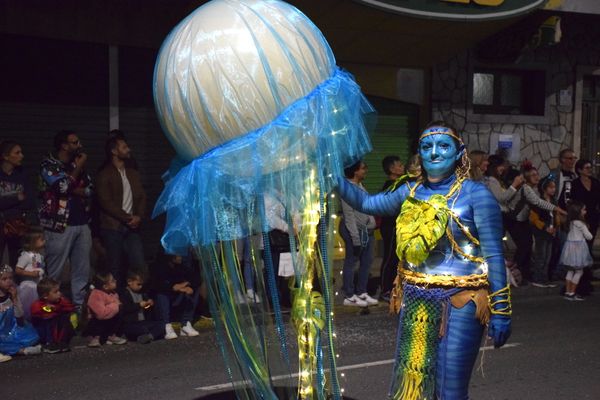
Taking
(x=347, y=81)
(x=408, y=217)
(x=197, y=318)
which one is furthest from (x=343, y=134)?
(x=197, y=318)

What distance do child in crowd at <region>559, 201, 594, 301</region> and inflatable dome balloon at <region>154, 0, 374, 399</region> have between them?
695 centimetres

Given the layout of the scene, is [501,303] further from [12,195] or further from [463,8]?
[463,8]

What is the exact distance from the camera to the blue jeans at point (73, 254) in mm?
8609

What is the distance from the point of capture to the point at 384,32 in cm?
1271

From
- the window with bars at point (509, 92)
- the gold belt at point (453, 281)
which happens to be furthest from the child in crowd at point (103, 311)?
the window with bars at point (509, 92)

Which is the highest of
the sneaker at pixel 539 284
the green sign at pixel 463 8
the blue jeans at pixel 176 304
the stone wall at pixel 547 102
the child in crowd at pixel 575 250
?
the green sign at pixel 463 8

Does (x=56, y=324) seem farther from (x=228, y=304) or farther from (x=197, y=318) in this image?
(x=228, y=304)

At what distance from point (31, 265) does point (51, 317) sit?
62 centimetres

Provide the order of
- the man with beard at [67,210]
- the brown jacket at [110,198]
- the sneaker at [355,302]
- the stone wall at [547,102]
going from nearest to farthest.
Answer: the man with beard at [67,210], the brown jacket at [110,198], the sneaker at [355,302], the stone wall at [547,102]

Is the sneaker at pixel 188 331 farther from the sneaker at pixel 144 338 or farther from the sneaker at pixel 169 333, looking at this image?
the sneaker at pixel 144 338

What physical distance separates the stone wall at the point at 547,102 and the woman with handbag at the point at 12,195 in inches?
306

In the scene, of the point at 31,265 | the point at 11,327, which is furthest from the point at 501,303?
the point at 31,265

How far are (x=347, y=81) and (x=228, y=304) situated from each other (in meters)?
1.26

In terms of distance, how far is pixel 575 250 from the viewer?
1077 centimetres
